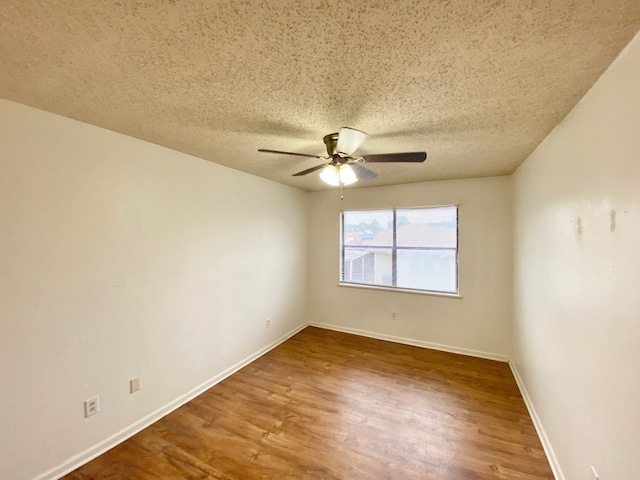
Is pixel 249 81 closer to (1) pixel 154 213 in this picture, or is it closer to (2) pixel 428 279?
(1) pixel 154 213

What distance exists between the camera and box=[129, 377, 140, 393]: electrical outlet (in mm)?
2125

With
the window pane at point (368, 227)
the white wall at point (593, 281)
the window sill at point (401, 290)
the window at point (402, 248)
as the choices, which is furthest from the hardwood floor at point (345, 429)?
the window pane at point (368, 227)

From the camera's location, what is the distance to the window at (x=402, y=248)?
3.71 metres

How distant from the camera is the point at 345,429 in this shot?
7.19 ft

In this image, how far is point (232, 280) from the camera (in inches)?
122

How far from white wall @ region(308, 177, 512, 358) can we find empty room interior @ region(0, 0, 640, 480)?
0.03 metres

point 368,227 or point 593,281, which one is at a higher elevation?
point 368,227

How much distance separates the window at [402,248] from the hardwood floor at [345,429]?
3.90 feet

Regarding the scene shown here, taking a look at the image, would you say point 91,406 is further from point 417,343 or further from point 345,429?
point 417,343

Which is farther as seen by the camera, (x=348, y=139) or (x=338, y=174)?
(x=338, y=174)

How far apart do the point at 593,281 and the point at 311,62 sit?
1.74 meters

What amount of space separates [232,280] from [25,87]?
221 centimetres

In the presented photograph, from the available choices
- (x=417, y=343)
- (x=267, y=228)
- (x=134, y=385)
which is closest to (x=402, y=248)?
(x=417, y=343)

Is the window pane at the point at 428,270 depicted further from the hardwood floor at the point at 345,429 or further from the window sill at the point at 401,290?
the hardwood floor at the point at 345,429
